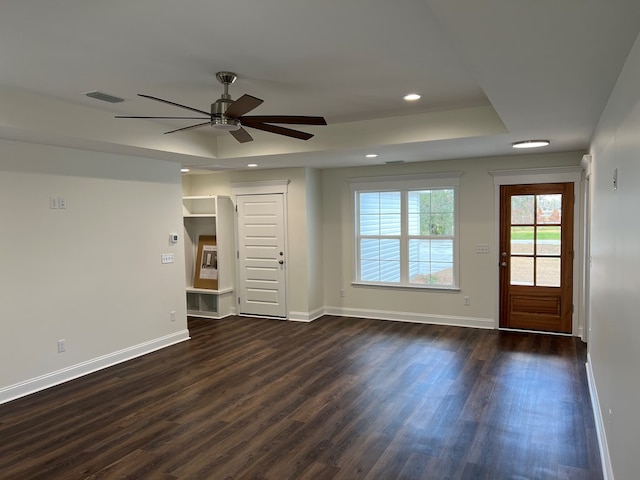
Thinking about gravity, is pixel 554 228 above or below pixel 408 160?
below

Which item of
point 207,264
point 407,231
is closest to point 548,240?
point 407,231

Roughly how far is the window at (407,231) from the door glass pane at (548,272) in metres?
1.07

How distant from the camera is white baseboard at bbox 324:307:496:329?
20.5ft

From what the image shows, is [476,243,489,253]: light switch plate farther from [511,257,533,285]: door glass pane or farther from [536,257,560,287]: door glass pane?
[536,257,560,287]: door glass pane

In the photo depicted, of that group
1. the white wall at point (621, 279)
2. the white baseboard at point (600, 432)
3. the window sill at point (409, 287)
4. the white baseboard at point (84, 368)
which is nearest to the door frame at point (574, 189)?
the window sill at point (409, 287)

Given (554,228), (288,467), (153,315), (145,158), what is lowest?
(288,467)

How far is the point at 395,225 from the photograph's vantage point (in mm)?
6816

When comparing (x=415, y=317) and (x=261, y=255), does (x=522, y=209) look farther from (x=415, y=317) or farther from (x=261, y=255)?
(x=261, y=255)

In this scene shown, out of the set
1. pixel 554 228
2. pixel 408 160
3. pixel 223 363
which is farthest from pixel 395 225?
pixel 223 363

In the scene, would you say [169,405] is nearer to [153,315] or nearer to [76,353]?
[76,353]

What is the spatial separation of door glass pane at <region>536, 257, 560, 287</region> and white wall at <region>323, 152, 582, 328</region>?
536 mm

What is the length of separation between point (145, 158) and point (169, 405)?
2.95 metres

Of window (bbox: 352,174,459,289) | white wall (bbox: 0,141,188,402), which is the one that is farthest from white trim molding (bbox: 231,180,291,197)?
white wall (bbox: 0,141,188,402)

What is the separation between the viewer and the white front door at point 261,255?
277 inches
